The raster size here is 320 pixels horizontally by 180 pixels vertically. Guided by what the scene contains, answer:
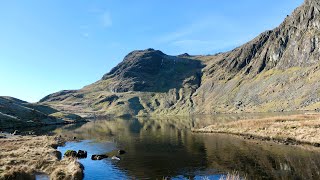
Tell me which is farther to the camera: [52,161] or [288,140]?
[288,140]

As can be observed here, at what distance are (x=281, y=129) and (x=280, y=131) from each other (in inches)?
65.8

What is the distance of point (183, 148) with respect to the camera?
74938 millimetres

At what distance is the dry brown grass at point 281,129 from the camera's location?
69875mm

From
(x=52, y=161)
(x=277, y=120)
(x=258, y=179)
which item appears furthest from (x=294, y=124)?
(x=52, y=161)

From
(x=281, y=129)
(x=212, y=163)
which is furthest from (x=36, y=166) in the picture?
(x=281, y=129)

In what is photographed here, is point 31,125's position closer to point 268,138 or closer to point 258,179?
point 268,138

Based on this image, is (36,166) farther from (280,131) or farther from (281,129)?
(281,129)

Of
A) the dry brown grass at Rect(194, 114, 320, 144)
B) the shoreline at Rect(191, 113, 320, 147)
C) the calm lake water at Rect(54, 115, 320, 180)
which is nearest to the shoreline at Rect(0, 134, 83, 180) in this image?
the calm lake water at Rect(54, 115, 320, 180)

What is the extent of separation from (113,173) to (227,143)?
36746 millimetres

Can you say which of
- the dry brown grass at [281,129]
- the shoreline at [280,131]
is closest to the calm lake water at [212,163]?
the shoreline at [280,131]

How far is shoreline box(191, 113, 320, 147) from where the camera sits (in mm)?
68806

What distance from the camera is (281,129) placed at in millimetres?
80875

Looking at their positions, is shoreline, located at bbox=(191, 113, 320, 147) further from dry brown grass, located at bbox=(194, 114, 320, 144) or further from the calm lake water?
the calm lake water

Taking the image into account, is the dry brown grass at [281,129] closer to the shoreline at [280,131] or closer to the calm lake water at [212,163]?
the shoreline at [280,131]
